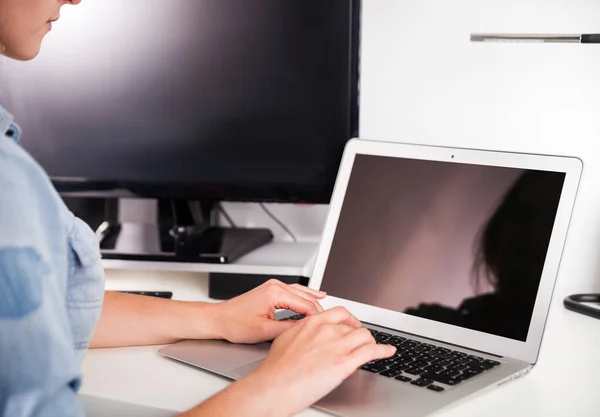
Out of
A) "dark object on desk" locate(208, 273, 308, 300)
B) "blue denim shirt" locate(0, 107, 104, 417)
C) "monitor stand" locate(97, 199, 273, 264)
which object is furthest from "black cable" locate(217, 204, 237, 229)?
"blue denim shirt" locate(0, 107, 104, 417)

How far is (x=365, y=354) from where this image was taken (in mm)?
741

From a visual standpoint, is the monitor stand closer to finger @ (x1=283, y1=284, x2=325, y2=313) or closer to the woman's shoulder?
finger @ (x1=283, y1=284, x2=325, y2=313)

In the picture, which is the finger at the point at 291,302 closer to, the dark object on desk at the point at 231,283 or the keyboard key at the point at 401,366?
the keyboard key at the point at 401,366

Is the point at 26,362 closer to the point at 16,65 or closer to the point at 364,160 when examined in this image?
the point at 364,160

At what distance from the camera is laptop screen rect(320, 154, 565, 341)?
913mm

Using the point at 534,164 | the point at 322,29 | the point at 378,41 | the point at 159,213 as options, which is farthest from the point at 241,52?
the point at 534,164

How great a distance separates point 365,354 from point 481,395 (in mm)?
142

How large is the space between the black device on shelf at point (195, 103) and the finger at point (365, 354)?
1.54 ft

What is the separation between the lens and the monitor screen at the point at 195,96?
1.20 m

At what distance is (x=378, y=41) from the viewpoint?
4.30 ft

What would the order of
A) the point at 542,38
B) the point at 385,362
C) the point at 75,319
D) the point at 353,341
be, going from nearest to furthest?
the point at 75,319 → the point at 353,341 → the point at 385,362 → the point at 542,38

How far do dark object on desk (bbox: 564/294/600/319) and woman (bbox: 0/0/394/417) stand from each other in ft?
1.28

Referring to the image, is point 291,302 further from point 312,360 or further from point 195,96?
point 195,96

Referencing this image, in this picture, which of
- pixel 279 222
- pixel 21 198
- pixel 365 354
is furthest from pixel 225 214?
pixel 21 198
